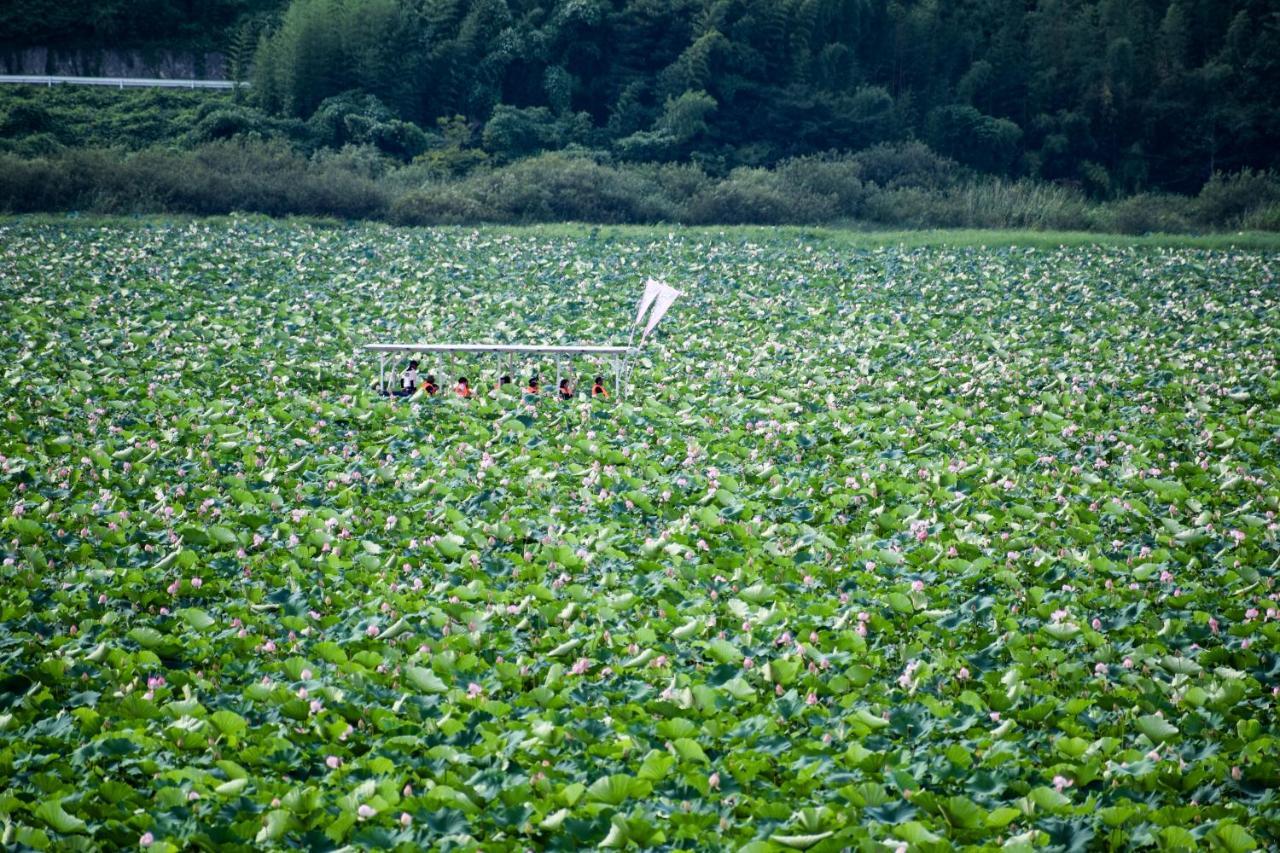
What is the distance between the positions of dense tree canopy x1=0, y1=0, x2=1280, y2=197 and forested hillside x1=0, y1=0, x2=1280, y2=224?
76 mm

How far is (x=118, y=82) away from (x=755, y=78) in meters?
20.2

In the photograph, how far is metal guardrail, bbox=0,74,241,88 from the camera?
3907cm

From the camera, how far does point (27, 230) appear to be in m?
20.4

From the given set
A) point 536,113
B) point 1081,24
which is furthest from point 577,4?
point 1081,24

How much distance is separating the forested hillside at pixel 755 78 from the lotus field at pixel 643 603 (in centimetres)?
2530

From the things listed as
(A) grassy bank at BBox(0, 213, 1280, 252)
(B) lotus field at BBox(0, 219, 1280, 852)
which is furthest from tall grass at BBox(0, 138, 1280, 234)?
(B) lotus field at BBox(0, 219, 1280, 852)

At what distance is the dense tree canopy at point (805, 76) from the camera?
123 feet

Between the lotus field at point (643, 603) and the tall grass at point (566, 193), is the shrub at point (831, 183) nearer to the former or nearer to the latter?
the tall grass at point (566, 193)

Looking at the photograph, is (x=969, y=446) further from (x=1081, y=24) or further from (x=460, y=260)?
(x=1081, y=24)

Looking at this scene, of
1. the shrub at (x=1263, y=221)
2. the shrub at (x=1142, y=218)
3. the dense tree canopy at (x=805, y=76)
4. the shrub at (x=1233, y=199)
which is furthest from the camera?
the dense tree canopy at (x=805, y=76)

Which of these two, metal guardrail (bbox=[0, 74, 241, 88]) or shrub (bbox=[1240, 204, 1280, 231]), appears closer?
shrub (bbox=[1240, 204, 1280, 231])

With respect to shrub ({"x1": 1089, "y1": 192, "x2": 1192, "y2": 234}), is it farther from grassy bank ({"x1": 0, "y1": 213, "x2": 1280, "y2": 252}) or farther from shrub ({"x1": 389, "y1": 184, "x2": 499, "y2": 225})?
shrub ({"x1": 389, "y1": 184, "x2": 499, "y2": 225})

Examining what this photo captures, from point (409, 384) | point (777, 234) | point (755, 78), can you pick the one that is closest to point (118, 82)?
point (755, 78)

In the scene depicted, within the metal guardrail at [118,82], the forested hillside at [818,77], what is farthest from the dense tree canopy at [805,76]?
the metal guardrail at [118,82]
